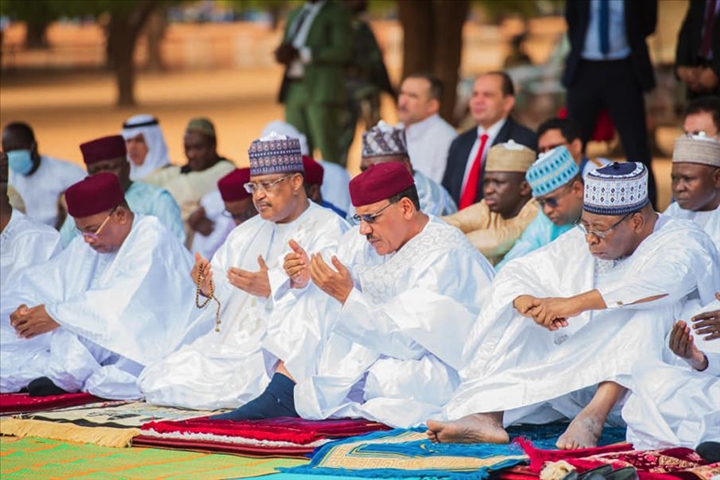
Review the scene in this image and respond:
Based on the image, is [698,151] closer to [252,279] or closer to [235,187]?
[252,279]

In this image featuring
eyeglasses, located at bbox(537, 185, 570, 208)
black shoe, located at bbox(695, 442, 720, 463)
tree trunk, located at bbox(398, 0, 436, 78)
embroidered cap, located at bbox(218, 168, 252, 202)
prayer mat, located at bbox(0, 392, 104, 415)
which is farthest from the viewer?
tree trunk, located at bbox(398, 0, 436, 78)

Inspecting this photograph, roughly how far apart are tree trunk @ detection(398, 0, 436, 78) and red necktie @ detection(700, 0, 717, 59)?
597 cm

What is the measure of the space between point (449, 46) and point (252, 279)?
8921 millimetres

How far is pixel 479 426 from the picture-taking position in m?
7.07

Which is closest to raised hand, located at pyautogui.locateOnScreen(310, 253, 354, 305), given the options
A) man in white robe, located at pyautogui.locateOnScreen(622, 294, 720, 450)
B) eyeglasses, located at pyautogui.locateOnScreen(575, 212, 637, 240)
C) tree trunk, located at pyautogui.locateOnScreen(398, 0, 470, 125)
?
eyeglasses, located at pyautogui.locateOnScreen(575, 212, 637, 240)

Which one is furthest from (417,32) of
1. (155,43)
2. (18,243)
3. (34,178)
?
(155,43)

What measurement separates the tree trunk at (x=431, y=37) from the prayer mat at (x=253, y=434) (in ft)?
30.5

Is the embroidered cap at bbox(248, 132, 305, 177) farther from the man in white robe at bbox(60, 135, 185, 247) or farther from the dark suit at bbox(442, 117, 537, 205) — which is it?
the dark suit at bbox(442, 117, 537, 205)

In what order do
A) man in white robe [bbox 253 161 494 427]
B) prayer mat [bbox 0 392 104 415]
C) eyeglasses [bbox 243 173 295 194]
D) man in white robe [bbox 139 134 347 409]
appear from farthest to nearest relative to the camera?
prayer mat [bbox 0 392 104 415] < eyeglasses [bbox 243 173 295 194] < man in white robe [bbox 139 134 347 409] < man in white robe [bbox 253 161 494 427]

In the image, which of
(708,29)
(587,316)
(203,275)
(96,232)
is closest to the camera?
(587,316)

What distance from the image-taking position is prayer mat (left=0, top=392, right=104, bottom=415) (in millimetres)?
8681

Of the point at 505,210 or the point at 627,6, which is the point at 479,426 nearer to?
the point at 505,210

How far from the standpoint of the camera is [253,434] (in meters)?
7.45

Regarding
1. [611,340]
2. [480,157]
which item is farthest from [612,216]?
[480,157]
